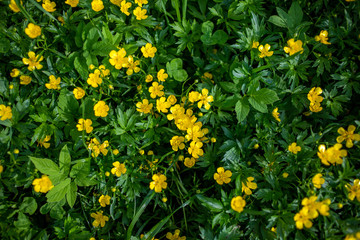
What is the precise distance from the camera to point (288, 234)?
7.62ft

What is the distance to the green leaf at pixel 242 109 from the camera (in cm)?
254

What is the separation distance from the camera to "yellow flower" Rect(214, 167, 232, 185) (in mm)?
2482

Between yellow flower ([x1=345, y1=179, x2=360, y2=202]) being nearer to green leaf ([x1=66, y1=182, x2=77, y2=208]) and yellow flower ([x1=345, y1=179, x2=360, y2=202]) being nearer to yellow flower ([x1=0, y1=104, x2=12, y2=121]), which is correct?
green leaf ([x1=66, y1=182, x2=77, y2=208])

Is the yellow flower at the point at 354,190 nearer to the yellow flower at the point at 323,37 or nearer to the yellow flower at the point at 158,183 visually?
the yellow flower at the point at 323,37

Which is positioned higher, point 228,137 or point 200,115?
point 200,115

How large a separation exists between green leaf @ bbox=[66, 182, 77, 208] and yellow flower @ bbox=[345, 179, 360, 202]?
212cm

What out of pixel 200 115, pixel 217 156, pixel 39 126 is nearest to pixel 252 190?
pixel 217 156

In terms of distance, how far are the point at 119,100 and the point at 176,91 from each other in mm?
527

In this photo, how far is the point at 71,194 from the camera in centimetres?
258

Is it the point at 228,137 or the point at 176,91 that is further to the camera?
the point at 176,91

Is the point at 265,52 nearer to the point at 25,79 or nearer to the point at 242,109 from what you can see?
the point at 242,109

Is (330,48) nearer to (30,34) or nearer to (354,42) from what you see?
(354,42)

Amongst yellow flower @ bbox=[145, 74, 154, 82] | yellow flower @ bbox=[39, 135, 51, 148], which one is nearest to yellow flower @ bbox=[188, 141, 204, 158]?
yellow flower @ bbox=[145, 74, 154, 82]

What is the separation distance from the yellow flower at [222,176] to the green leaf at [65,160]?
1236mm
